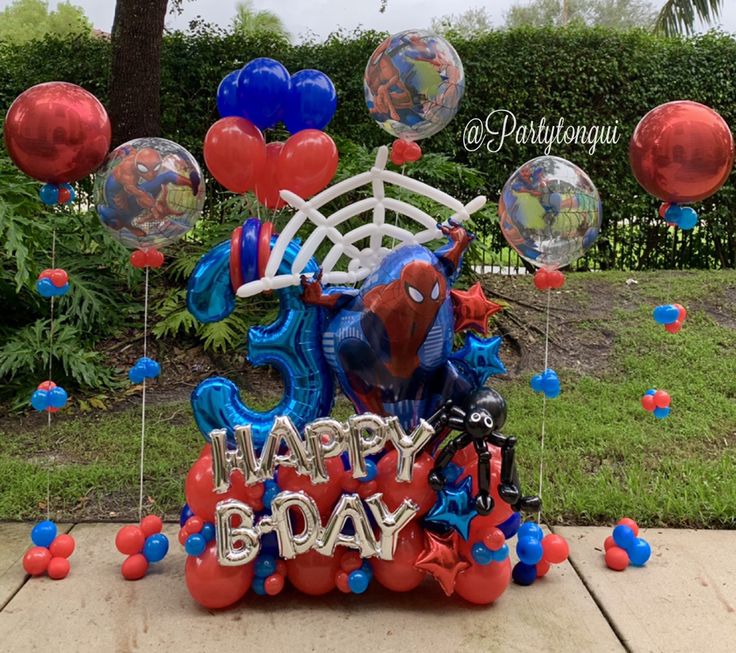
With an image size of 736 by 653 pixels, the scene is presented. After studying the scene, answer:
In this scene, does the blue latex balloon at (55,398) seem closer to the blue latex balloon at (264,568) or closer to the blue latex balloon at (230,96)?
the blue latex balloon at (264,568)

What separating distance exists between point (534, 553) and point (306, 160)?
1.58 m

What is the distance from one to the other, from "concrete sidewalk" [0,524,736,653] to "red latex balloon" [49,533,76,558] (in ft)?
0.24

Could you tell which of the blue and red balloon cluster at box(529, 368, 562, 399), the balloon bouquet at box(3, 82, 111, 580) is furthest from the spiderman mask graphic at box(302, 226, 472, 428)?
the balloon bouquet at box(3, 82, 111, 580)

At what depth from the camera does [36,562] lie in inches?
110

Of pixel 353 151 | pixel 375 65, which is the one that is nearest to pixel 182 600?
pixel 375 65

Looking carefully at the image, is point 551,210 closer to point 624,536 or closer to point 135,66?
point 624,536

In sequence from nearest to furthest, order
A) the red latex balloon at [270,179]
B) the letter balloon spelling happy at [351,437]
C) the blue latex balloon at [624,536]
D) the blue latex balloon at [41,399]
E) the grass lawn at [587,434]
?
the letter balloon spelling happy at [351,437]
the red latex balloon at [270,179]
the blue latex balloon at [41,399]
the blue latex balloon at [624,536]
the grass lawn at [587,434]

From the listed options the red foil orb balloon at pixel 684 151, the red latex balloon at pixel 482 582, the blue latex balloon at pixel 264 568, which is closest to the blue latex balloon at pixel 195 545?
the blue latex balloon at pixel 264 568

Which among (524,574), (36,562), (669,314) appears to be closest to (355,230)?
(669,314)

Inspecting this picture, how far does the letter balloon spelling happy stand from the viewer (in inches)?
97.9

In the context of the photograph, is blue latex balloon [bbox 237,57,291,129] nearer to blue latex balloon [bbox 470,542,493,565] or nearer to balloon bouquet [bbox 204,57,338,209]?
balloon bouquet [bbox 204,57,338,209]

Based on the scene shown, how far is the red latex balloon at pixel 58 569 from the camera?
109 inches

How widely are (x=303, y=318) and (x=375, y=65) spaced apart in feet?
2.97

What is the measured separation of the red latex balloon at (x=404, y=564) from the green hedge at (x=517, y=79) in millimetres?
5218
